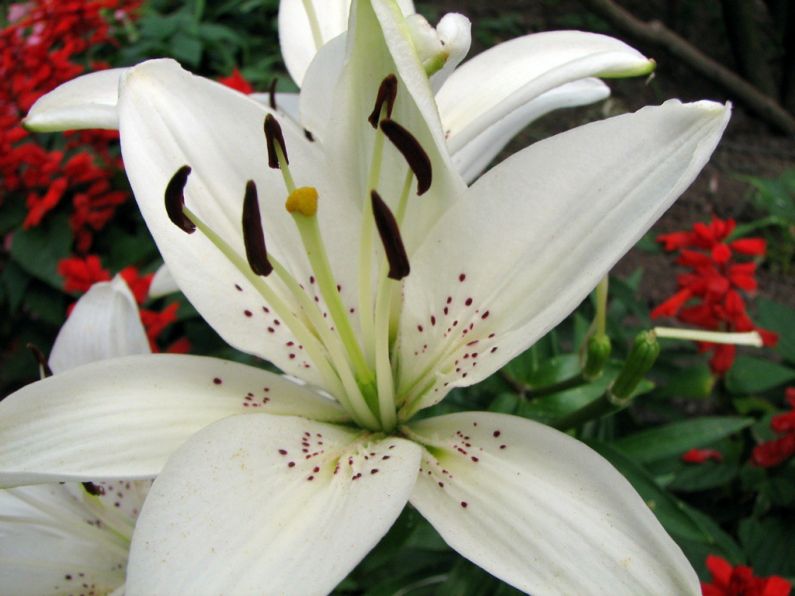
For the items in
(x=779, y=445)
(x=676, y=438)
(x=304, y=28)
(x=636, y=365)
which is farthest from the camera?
Answer: (x=779, y=445)

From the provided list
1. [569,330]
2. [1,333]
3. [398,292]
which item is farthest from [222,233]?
[1,333]

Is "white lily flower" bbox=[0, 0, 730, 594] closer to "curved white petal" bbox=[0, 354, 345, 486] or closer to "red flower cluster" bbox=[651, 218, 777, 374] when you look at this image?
"curved white petal" bbox=[0, 354, 345, 486]

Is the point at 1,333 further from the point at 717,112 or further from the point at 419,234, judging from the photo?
the point at 717,112

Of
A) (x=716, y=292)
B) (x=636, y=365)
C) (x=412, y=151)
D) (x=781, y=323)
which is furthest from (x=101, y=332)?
(x=781, y=323)

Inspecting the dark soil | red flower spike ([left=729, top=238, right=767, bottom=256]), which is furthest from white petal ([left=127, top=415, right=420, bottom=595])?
the dark soil

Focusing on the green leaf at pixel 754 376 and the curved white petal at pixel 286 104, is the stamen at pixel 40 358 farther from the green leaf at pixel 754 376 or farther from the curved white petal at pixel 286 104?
the green leaf at pixel 754 376

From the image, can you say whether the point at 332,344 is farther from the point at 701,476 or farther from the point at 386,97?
the point at 701,476

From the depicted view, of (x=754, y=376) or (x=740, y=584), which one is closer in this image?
(x=740, y=584)
